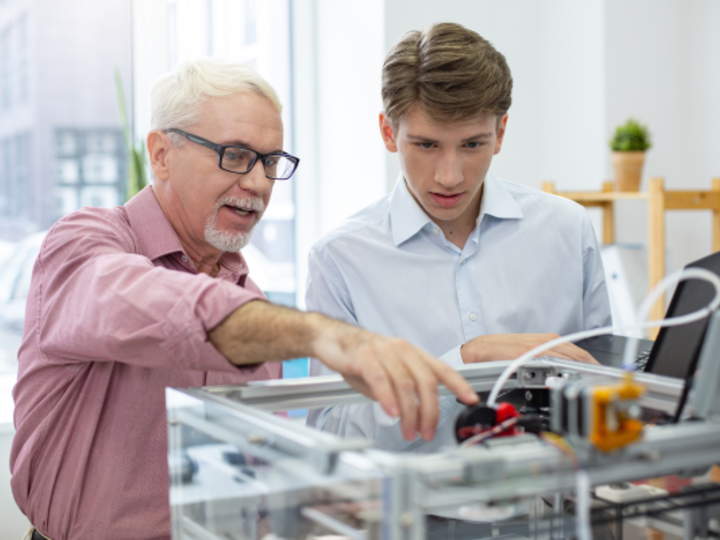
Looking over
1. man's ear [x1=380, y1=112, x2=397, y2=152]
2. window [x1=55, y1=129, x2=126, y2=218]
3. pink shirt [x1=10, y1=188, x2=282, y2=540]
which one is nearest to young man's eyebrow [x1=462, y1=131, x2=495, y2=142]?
man's ear [x1=380, y1=112, x2=397, y2=152]

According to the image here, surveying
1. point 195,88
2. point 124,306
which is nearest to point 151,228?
point 195,88

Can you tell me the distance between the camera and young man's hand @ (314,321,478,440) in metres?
0.69

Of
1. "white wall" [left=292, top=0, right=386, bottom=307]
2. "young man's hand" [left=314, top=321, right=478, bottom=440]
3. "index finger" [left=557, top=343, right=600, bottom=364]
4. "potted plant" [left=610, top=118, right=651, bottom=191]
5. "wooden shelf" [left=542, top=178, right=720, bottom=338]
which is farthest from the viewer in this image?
"white wall" [left=292, top=0, right=386, bottom=307]

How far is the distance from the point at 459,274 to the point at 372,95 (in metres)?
1.51

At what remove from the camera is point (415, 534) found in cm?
53

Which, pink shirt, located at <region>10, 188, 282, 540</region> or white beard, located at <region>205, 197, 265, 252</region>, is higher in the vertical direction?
white beard, located at <region>205, 197, 265, 252</region>

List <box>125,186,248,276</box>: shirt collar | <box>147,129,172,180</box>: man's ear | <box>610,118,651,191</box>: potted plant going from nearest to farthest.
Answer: <box>125,186,248,276</box>: shirt collar, <box>147,129,172,180</box>: man's ear, <box>610,118,651,191</box>: potted plant

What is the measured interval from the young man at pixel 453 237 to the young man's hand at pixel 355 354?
51cm

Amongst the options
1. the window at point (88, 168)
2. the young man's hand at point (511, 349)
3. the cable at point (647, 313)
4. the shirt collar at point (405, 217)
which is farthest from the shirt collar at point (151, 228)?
the window at point (88, 168)

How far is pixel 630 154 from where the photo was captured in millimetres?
2461

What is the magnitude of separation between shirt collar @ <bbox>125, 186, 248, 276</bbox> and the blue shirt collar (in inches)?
15.4

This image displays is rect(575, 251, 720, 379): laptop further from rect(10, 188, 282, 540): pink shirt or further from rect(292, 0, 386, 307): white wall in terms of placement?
rect(292, 0, 386, 307): white wall

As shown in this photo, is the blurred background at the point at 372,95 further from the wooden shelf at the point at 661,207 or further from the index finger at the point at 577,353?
the index finger at the point at 577,353

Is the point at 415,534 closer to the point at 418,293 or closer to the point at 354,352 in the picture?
the point at 354,352
